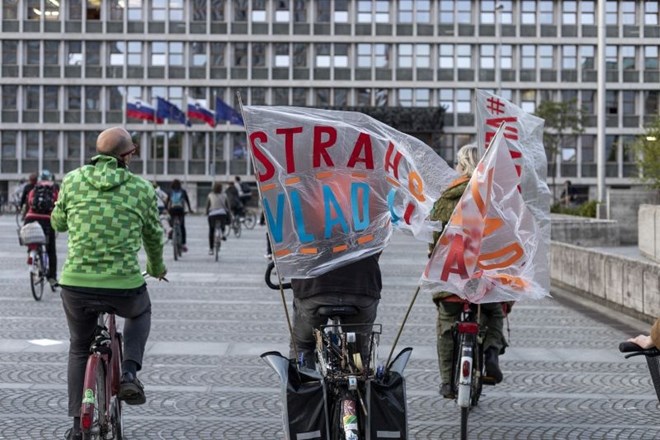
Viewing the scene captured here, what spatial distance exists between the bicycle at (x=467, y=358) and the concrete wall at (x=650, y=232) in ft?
43.8

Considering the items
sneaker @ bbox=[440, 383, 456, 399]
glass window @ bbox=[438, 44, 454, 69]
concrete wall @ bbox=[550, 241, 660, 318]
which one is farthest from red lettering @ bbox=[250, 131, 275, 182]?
glass window @ bbox=[438, 44, 454, 69]

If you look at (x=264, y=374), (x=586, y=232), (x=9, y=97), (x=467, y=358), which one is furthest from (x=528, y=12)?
(x=467, y=358)

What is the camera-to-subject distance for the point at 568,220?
Result: 26359mm

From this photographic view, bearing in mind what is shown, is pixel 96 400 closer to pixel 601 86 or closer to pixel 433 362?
pixel 433 362

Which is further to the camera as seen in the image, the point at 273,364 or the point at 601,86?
the point at 601,86

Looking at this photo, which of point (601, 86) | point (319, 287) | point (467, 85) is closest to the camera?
point (319, 287)

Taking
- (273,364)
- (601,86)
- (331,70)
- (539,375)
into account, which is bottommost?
(539,375)

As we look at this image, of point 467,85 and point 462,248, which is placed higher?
point 467,85

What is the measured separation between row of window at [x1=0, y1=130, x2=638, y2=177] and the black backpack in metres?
59.6

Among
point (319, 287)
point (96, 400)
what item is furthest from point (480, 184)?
point (96, 400)

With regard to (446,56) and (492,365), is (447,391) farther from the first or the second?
(446,56)

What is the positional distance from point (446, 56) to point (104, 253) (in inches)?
2821

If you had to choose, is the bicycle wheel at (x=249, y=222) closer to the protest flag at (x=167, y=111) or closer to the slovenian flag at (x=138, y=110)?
the slovenian flag at (x=138, y=110)

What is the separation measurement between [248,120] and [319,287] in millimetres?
948
